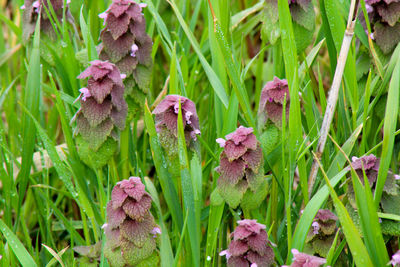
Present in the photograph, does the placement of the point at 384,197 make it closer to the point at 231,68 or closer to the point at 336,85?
the point at 336,85

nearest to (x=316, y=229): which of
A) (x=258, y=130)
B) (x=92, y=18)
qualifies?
(x=258, y=130)

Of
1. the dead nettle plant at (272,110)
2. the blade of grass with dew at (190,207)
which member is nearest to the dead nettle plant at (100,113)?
the blade of grass with dew at (190,207)

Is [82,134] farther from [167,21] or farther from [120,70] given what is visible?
[167,21]

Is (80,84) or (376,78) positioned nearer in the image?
(376,78)

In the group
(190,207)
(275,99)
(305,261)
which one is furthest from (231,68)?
(305,261)

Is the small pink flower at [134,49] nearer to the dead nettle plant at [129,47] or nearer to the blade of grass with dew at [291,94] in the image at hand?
the dead nettle plant at [129,47]
